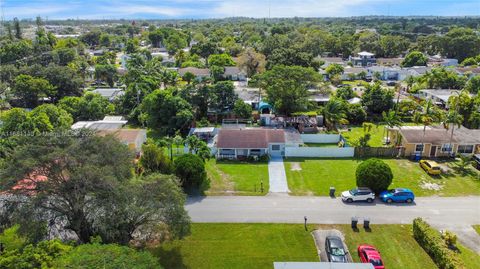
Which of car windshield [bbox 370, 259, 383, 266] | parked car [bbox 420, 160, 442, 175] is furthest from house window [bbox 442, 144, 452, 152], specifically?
car windshield [bbox 370, 259, 383, 266]

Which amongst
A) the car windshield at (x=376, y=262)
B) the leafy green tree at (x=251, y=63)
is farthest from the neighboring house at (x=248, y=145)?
the leafy green tree at (x=251, y=63)

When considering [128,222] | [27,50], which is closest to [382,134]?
[128,222]

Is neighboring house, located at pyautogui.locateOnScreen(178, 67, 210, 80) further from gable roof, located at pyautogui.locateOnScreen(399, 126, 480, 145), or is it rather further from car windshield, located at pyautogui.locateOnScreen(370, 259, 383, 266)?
car windshield, located at pyautogui.locateOnScreen(370, 259, 383, 266)

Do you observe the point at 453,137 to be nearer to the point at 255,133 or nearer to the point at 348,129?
the point at 348,129

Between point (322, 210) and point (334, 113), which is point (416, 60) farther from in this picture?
point (322, 210)

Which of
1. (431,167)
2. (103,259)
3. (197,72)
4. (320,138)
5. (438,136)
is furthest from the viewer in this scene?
(197,72)

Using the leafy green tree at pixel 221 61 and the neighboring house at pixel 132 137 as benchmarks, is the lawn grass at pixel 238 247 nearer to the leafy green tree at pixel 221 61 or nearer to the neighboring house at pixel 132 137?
the neighboring house at pixel 132 137

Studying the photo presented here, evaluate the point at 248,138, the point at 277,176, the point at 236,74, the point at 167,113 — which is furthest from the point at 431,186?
the point at 236,74
